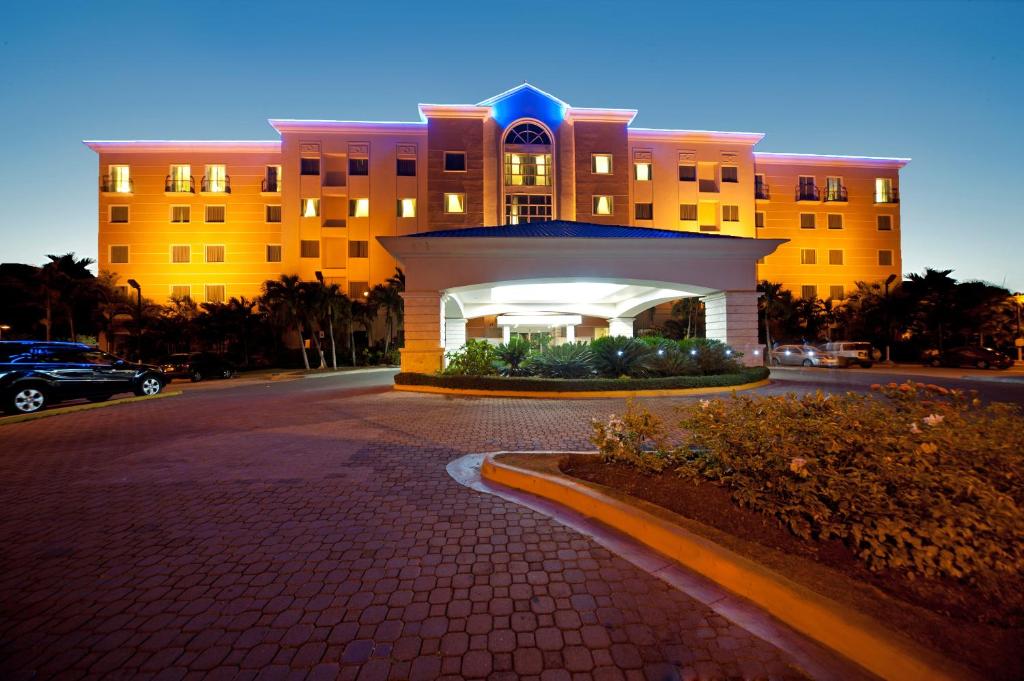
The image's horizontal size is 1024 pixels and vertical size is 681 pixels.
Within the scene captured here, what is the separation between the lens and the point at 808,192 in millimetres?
42875

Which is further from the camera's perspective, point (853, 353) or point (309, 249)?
point (309, 249)

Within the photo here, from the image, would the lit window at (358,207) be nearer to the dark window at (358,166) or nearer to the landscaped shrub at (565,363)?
the dark window at (358,166)

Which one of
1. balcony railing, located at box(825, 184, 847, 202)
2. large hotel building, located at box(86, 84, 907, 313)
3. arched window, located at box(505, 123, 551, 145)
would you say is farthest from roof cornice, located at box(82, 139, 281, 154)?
balcony railing, located at box(825, 184, 847, 202)

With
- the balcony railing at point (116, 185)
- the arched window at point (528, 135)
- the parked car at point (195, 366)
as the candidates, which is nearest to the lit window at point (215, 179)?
the balcony railing at point (116, 185)

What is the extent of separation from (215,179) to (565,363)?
132ft

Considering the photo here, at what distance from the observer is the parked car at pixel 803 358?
2805 cm

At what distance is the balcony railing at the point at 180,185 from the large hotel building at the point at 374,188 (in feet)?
0.40

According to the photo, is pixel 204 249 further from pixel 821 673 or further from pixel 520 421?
pixel 821 673

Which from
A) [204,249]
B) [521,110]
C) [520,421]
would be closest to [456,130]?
[521,110]

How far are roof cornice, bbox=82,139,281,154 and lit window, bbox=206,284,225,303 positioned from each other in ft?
39.8

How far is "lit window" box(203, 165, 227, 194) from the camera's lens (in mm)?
39750

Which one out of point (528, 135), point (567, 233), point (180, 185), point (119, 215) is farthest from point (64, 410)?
point (119, 215)

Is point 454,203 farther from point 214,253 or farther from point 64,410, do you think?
point 64,410

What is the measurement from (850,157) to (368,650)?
55240 millimetres
